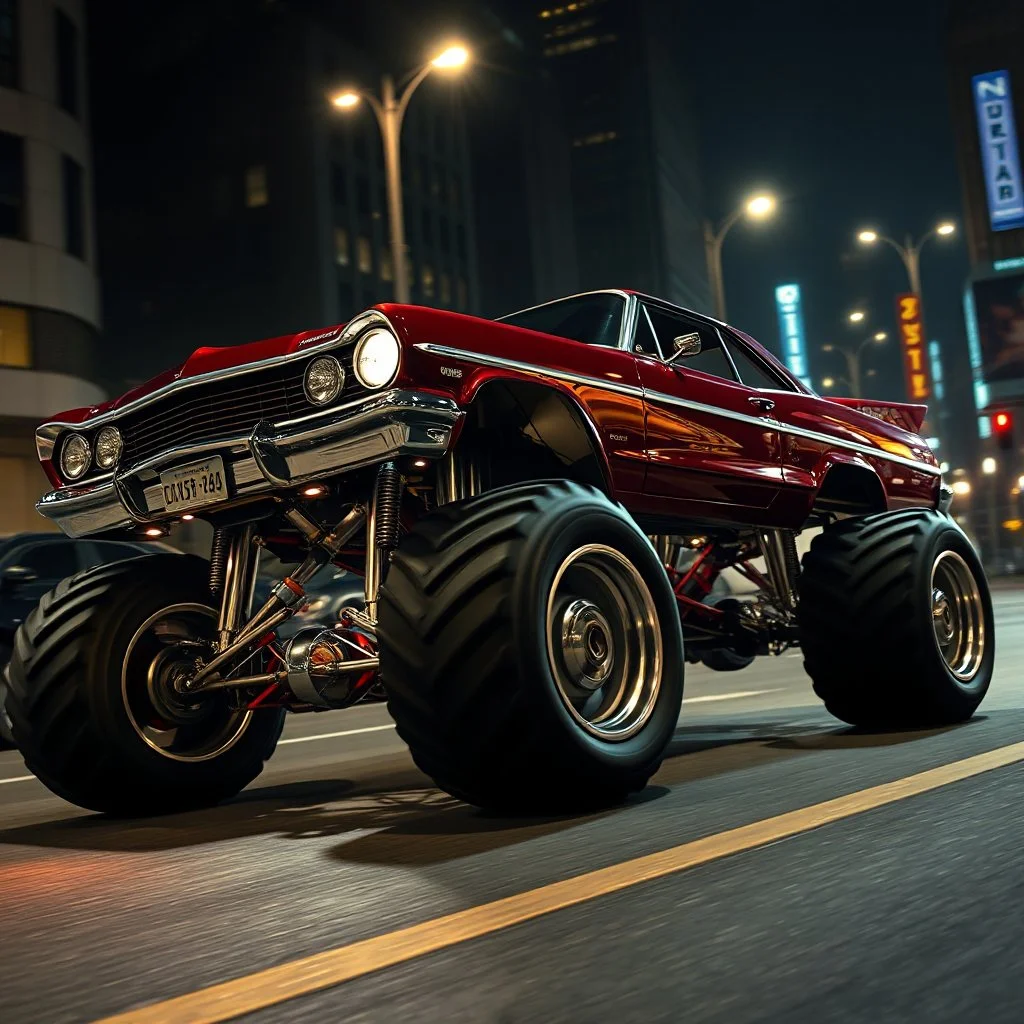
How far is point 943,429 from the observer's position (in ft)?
614

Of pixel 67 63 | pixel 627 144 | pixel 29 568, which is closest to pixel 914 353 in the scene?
pixel 67 63

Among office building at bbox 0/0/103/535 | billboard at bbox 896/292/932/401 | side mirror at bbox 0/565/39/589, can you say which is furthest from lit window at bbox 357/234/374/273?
side mirror at bbox 0/565/39/589

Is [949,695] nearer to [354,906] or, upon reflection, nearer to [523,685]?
[523,685]

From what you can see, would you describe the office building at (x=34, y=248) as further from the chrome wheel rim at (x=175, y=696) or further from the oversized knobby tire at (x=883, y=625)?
the oversized knobby tire at (x=883, y=625)

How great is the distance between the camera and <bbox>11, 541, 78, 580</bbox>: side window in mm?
11219

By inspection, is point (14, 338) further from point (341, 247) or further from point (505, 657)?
point (505, 657)

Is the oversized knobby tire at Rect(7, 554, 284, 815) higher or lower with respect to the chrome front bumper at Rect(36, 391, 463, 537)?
lower

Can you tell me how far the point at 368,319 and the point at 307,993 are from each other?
9.23 feet

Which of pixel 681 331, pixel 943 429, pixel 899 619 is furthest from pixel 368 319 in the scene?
pixel 943 429

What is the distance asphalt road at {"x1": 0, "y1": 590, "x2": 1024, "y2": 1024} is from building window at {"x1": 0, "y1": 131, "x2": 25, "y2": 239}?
2889 centimetres

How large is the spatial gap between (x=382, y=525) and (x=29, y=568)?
22.8 ft

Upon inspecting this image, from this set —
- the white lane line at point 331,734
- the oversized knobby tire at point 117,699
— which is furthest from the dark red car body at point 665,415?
the white lane line at point 331,734

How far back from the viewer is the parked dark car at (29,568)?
10664 mm

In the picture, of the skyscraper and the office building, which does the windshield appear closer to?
the office building
